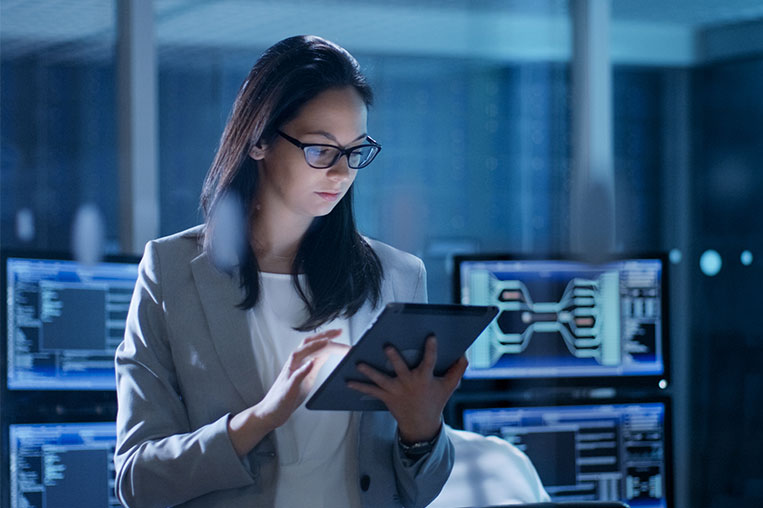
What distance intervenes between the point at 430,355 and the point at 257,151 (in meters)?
0.42

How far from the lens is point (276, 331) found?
54.0 inches

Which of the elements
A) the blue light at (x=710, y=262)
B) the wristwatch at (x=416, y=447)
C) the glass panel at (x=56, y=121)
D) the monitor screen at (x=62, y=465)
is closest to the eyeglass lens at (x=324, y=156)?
the wristwatch at (x=416, y=447)

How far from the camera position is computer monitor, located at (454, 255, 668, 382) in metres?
2.59

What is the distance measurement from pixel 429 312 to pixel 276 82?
1.46ft

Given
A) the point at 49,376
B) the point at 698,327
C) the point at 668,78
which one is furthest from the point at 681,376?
the point at 49,376

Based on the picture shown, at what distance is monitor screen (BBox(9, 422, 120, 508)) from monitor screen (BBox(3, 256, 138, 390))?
12 cm

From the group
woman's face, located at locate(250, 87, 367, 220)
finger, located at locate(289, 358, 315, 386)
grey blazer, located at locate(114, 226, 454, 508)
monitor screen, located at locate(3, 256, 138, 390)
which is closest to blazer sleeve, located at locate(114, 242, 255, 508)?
grey blazer, located at locate(114, 226, 454, 508)

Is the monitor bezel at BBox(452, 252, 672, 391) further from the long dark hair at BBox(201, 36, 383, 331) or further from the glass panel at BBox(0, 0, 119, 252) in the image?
the glass panel at BBox(0, 0, 119, 252)

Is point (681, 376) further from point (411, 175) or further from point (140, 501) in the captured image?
point (140, 501)

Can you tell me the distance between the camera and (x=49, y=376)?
2322 millimetres

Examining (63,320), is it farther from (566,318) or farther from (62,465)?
(566,318)

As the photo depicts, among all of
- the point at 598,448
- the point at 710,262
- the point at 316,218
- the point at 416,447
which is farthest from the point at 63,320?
the point at 710,262

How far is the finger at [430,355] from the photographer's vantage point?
1.24m

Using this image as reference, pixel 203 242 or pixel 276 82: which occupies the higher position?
pixel 276 82
